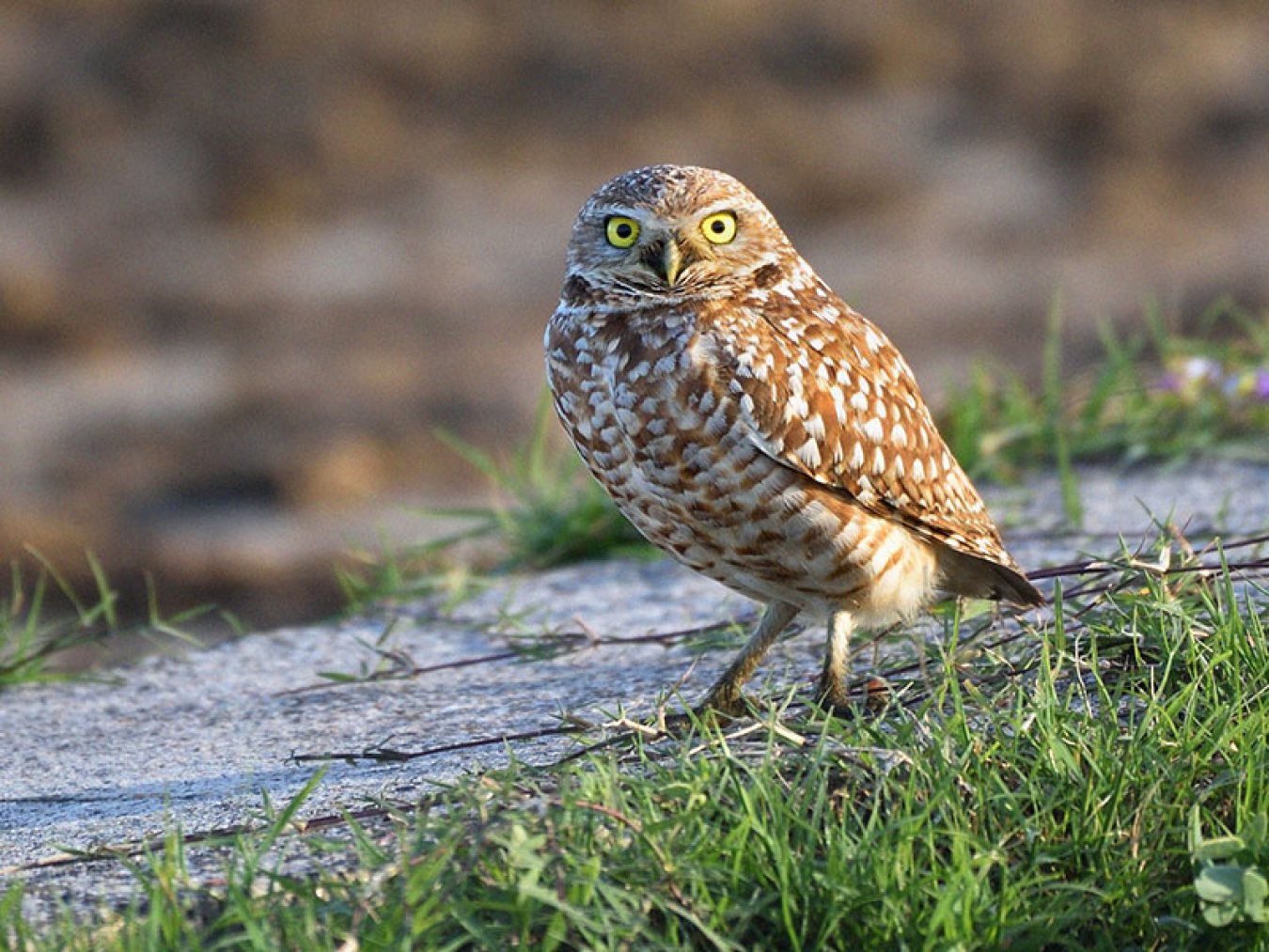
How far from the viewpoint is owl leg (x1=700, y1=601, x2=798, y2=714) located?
3.41m

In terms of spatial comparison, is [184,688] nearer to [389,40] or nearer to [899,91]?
[389,40]

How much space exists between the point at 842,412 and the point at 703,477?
34cm

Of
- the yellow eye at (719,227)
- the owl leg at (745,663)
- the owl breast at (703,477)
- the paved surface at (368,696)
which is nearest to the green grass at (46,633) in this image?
the paved surface at (368,696)

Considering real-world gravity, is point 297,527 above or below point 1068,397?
below

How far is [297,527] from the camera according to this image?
860 cm

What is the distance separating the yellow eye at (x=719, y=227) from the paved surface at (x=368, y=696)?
0.92 meters

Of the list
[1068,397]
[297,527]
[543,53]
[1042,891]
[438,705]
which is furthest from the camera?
[543,53]

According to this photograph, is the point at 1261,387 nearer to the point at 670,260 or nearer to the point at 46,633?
the point at 670,260

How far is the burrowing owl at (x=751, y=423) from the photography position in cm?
334

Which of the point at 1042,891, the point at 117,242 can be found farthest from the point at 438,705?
the point at 117,242

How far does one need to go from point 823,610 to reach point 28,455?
635 cm

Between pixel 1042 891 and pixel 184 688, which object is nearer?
pixel 1042 891

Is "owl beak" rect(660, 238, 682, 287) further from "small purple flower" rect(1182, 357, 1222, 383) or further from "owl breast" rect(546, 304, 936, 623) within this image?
"small purple flower" rect(1182, 357, 1222, 383)

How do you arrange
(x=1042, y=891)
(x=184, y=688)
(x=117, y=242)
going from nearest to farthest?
(x=1042, y=891), (x=184, y=688), (x=117, y=242)
